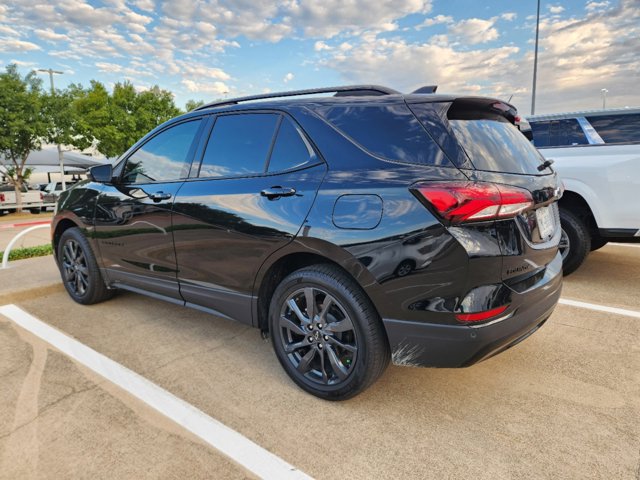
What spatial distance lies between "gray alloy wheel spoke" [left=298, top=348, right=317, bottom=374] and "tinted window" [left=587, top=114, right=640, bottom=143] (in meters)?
4.27

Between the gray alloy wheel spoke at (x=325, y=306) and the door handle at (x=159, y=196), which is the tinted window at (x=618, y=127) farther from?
the door handle at (x=159, y=196)

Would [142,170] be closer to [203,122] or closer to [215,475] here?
[203,122]

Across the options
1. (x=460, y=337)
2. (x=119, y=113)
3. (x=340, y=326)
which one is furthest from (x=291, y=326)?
(x=119, y=113)

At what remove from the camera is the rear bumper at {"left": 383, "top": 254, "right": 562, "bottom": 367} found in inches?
83.2

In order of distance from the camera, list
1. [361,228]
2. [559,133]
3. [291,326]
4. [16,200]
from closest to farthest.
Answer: [361,228]
[291,326]
[559,133]
[16,200]

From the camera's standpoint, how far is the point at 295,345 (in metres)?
2.67

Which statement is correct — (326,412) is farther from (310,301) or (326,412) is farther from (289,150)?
(289,150)

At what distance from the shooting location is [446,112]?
2.31m

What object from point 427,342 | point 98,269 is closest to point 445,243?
point 427,342

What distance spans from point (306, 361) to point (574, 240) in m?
3.65

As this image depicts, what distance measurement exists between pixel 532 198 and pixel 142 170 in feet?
9.73

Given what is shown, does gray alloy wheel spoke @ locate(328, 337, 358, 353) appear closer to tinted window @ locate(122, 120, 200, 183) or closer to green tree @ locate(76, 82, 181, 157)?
tinted window @ locate(122, 120, 200, 183)

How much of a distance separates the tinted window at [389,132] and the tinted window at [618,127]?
3.68 metres

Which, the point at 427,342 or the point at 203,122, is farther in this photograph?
the point at 203,122
